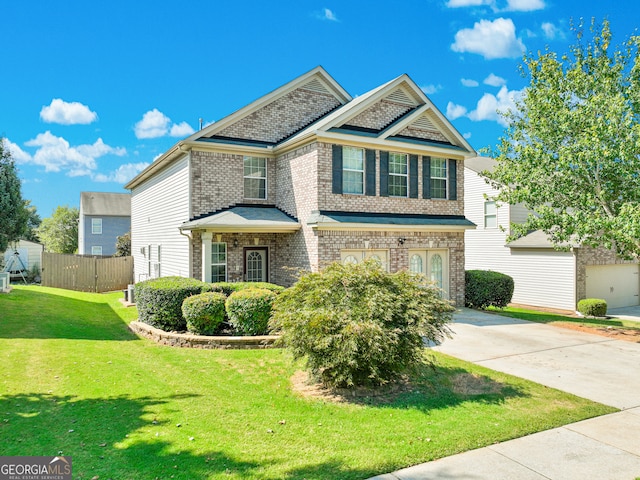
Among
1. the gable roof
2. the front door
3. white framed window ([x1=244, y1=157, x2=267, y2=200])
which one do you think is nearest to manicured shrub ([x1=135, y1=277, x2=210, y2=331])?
the front door

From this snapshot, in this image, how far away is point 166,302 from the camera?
1171cm

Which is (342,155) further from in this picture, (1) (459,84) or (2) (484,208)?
(1) (459,84)

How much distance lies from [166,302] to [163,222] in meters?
7.91

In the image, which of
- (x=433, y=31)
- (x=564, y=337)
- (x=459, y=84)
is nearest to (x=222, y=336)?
(x=564, y=337)

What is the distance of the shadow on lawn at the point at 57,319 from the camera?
11445 millimetres

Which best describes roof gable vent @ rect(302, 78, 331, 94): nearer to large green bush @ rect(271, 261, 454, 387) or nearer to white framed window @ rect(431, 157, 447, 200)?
white framed window @ rect(431, 157, 447, 200)

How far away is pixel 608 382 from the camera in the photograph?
26.9ft

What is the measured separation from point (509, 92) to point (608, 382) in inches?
A: 441

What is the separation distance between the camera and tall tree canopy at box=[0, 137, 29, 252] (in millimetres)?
14391

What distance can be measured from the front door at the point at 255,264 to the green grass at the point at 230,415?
20.5ft

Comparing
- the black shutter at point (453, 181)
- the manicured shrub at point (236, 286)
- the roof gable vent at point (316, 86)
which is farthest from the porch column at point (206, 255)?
the black shutter at point (453, 181)

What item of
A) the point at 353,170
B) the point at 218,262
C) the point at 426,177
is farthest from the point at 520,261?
the point at 218,262

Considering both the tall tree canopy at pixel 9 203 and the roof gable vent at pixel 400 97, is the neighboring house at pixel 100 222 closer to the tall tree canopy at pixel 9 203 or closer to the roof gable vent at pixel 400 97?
the tall tree canopy at pixel 9 203

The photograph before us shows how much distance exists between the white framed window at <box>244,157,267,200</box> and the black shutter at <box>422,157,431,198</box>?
6035mm
